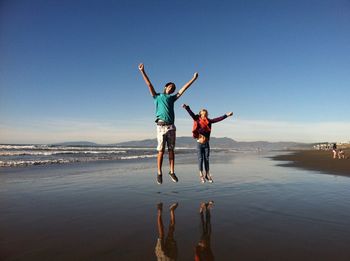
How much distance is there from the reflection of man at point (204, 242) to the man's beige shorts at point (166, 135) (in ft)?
7.18

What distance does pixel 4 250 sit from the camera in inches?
144

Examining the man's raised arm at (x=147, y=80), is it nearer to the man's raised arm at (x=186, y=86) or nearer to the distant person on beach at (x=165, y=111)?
the distant person on beach at (x=165, y=111)

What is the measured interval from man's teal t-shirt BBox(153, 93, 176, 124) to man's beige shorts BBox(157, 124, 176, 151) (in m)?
0.19

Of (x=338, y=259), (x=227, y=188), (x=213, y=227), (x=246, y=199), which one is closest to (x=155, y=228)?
(x=213, y=227)

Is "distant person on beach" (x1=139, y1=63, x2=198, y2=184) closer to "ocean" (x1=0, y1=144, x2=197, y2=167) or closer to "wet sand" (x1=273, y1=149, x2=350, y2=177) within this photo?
"wet sand" (x1=273, y1=149, x2=350, y2=177)

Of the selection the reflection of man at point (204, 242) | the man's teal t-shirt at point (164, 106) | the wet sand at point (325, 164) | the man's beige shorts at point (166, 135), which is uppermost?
the man's teal t-shirt at point (164, 106)

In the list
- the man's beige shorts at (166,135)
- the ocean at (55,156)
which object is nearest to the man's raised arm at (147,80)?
the man's beige shorts at (166,135)

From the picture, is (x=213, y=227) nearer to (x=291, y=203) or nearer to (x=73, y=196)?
(x=291, y=203)

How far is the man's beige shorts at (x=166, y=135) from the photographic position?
7.21 metres

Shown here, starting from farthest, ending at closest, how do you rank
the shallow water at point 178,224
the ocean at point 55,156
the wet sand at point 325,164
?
the ocean at point 55,156 < the wet sand at point 325,164 < the shallow water at point 178,224

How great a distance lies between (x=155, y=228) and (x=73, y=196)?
3681 mm

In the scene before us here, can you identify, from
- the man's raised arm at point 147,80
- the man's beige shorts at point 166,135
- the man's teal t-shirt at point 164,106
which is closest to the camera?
the man's raised arm at point 147,80

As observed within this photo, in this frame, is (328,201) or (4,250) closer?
(4,250)

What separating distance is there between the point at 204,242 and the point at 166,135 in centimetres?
370
